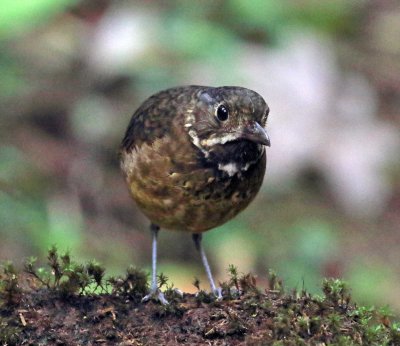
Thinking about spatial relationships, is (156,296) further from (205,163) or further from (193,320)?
(205,163)

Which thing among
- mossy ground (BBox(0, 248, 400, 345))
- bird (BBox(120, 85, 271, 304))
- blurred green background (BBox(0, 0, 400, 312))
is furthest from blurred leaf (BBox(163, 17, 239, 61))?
mossy ground (BBox(0, 248, 400, 345))

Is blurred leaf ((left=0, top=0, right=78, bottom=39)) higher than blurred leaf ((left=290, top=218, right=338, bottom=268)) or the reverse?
higher

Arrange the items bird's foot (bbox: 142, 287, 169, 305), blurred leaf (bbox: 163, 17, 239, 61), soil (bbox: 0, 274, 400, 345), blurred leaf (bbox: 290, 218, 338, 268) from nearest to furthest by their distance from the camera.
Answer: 1. soil (bbox: 0, 274, 400, 345)
2. bird's foot (bbox: 142, 287, 169, 305)
3. blurred leaf (bbox: 290, 218, 338, 268)
4. blurred leaf (bbox: 163, 17, 239, 61)

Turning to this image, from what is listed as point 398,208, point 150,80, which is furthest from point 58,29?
point 398,208

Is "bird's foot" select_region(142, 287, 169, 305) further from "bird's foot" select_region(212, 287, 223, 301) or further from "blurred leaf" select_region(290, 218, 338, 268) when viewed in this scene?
"blurred leaf" select_region(290, 218, 338, 268)

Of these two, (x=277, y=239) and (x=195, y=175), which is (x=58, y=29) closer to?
(x=277, y=239)

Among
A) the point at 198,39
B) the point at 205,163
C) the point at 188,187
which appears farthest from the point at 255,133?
the point at 198,39

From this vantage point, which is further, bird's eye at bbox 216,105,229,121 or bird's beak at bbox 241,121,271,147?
bird's eye at bbox 216,105,229,121
